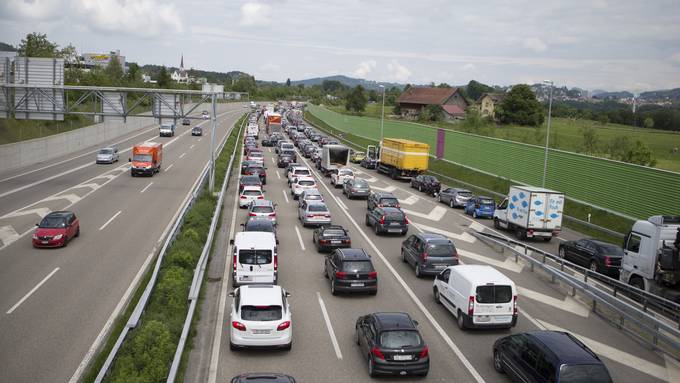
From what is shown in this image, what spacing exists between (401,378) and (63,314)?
10086mm

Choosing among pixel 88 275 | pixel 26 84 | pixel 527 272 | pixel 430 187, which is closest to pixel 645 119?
→ pixel 430 187

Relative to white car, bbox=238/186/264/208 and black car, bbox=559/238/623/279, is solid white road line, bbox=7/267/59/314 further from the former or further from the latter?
black car, bbox=559/238/623/279

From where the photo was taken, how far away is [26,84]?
4409 cm

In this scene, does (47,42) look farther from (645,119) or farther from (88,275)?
(645,119)

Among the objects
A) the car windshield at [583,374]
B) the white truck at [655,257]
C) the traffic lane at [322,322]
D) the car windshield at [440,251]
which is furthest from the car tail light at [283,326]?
the white truck at [655,257]

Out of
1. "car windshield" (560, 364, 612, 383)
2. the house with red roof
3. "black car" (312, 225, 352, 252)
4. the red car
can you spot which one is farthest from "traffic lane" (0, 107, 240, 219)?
the house with red roof

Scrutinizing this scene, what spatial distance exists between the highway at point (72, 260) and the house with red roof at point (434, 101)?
7797 cm

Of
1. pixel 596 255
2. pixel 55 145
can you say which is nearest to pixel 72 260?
pixel 596 255

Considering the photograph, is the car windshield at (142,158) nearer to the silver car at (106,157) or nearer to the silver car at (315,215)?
the silver car at (106,157)

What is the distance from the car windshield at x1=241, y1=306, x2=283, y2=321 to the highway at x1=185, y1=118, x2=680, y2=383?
38.6 inches

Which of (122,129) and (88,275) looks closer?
(88,275)

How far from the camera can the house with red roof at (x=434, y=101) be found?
11931 cm

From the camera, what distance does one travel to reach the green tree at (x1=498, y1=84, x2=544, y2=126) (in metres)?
94.9

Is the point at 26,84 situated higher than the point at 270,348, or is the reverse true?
the point at 26,84
